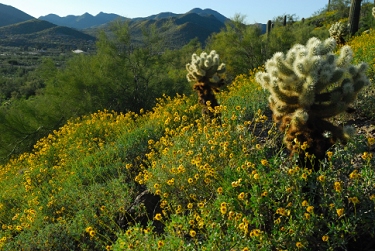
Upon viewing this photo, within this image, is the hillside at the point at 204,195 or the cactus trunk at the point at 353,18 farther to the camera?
the cactus trunk at the point at 353,18

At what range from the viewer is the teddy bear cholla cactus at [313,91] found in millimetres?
3490

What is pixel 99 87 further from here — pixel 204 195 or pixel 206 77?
pixel 204 195

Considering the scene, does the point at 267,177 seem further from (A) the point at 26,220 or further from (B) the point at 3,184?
(B) the point at 3,184

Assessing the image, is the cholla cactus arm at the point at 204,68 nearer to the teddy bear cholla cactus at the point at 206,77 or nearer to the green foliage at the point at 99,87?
the teddy bear cholla cactus at the point at 206,77

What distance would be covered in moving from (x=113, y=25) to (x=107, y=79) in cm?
326

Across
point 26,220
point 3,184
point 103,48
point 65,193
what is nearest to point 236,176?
point 65,193

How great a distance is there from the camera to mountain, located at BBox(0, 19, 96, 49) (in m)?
118

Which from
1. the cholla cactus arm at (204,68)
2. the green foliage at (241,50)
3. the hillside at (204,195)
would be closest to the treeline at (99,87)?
the green foliage at (241,50)

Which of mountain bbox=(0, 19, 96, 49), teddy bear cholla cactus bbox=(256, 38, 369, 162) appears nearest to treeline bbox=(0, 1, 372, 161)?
teddy bear cholla cactus bbox=(256, 38, 369, 162)

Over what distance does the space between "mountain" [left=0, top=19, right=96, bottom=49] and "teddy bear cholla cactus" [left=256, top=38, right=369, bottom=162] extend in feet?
396

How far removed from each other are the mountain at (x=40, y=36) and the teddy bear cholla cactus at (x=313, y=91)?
396 feet

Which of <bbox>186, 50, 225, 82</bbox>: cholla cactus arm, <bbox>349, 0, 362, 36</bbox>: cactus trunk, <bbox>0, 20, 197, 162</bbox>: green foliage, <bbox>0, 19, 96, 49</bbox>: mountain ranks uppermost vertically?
<bbox>0, 19, 96, 49</bbox>: mountain

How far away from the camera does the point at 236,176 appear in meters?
3.61

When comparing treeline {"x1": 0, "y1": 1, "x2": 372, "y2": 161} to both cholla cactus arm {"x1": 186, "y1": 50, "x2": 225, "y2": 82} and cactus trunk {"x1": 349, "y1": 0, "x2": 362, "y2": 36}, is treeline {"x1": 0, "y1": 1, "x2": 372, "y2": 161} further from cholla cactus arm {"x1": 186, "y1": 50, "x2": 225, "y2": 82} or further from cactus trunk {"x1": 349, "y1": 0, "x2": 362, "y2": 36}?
cholla cactus arm {"x1": 186, "y1": 50, "x2": 225, "y2": 82}
